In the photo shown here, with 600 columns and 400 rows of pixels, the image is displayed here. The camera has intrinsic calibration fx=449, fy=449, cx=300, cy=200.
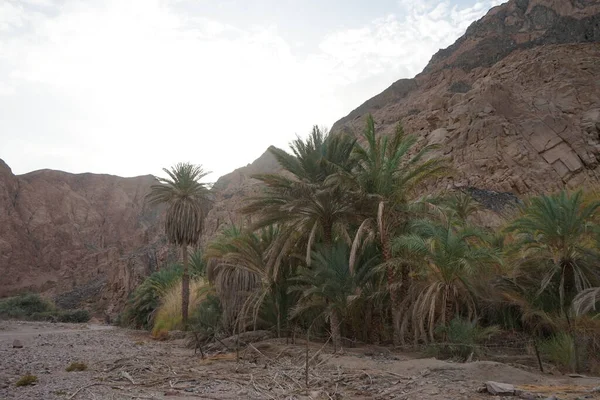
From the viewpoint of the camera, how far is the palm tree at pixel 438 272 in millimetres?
11789

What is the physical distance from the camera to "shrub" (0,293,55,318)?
147 feet

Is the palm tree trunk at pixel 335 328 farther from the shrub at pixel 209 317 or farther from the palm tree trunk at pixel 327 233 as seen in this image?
the shrub at pixel 209 317

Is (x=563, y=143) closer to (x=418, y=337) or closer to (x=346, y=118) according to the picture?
(x=418, y=337)

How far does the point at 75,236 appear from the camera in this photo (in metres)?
91.4

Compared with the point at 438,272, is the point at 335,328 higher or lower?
lower

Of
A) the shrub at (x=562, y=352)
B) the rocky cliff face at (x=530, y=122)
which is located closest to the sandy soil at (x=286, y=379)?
the shrub at (x=562, y=352)

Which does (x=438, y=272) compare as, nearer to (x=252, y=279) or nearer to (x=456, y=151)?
(x=252, y=279)

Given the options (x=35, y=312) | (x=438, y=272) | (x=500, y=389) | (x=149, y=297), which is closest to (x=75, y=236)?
(x=35, y=312)

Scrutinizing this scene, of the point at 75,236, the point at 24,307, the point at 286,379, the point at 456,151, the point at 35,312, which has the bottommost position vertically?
the point at 35,312

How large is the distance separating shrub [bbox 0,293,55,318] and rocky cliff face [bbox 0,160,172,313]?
7.65 m

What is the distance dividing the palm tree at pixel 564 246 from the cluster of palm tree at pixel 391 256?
3 centimetres

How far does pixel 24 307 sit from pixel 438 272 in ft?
163

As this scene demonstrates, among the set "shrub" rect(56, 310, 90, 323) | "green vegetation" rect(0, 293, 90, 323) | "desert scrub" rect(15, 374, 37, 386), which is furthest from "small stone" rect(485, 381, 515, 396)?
"shrub" rect(56, 310, 90, 323)

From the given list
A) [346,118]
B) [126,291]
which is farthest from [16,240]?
[346,118]
